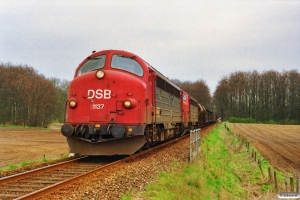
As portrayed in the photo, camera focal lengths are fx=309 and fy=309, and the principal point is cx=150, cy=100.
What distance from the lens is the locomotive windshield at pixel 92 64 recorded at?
11.0 metres

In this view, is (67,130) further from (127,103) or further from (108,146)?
(127,103)

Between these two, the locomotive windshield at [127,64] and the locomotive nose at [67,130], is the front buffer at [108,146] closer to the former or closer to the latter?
the locomotive nose at [67,130]

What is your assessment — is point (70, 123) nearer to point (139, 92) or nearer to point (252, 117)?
point (139, 92)

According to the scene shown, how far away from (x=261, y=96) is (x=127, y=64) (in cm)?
7153

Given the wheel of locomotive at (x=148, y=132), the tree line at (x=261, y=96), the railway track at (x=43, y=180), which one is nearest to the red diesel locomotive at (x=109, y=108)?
the wheel of locomotive at (x=148, y=132)

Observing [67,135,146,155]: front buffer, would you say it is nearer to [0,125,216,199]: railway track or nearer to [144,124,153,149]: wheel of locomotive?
[0,125,216,199]: railway track

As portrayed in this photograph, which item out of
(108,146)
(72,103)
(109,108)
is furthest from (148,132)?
(72,103)

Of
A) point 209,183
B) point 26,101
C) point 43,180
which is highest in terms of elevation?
point 26,101

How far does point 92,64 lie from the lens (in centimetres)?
1120

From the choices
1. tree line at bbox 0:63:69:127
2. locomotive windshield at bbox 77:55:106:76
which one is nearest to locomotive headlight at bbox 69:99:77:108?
locomotive windshield at bbox 77:55:106:76

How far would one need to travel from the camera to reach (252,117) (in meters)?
76.9

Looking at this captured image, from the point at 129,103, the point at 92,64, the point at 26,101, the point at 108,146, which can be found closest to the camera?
the point at 129,103

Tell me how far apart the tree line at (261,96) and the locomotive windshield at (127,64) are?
66.4 m

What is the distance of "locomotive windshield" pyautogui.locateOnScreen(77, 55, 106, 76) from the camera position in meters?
11.0
